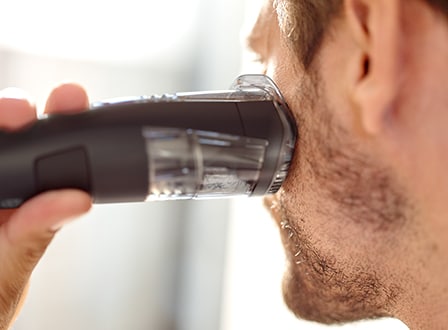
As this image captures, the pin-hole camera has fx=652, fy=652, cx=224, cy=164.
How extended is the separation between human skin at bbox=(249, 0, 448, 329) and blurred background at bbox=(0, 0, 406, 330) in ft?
2.90

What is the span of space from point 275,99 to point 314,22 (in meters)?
0.08

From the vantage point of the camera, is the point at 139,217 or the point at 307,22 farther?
the point at 139,217

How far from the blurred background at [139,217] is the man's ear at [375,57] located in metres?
1.02

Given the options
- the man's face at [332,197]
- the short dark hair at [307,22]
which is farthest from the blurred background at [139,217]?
the short dark hair at [307,22]

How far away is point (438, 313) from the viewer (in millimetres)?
660

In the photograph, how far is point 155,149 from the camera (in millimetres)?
542

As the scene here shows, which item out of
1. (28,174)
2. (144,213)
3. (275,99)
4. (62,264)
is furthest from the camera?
(144,213)

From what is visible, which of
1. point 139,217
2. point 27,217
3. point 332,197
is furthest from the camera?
point 139,217

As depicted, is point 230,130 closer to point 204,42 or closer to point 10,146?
point 10,146

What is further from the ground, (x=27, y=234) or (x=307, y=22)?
(x=307, y=22)

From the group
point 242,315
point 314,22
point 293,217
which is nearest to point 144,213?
point 242,315

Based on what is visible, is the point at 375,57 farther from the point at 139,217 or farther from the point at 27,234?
the point at 139,217

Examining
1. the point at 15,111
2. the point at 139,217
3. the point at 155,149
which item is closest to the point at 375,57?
the point at 155,149

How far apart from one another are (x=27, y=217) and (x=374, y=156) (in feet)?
1.01
